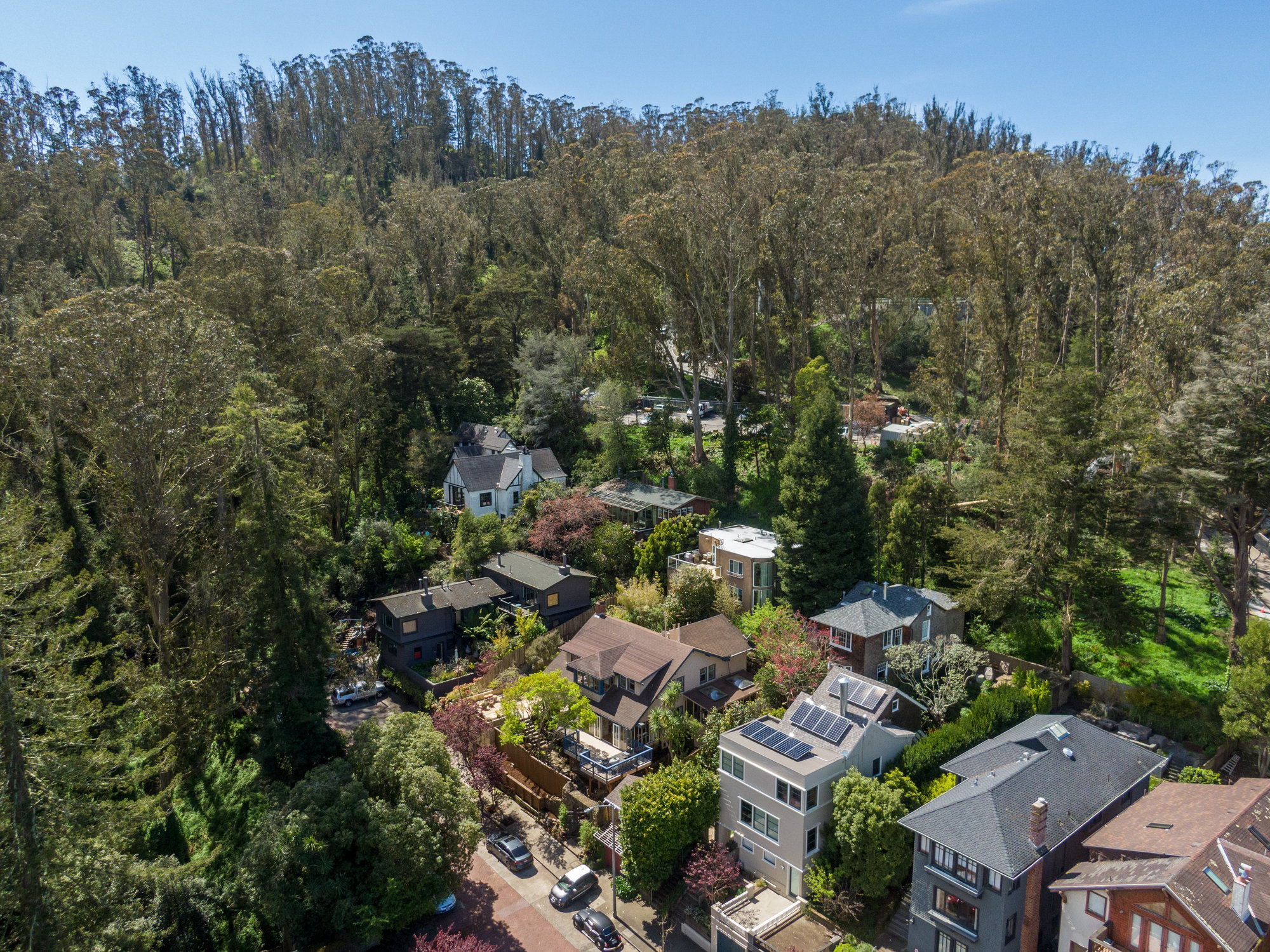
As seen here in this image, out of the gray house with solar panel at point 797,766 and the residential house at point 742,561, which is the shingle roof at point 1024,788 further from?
the residential house at point 742,561

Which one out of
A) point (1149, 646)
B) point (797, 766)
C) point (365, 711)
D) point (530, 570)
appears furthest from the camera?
point (530, 570)

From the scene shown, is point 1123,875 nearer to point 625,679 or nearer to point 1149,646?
point 1149,646

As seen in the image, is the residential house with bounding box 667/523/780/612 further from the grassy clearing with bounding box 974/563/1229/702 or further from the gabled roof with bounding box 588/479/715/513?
Answer: the grassy clearing with bounding box 974/563/1229/702

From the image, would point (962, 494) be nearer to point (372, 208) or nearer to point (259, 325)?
point (259, 325)

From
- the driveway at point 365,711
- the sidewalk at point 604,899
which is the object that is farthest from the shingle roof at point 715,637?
the driveway at point 365,711

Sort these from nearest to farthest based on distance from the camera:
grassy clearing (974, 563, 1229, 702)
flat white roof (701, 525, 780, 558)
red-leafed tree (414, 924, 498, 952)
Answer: red-leafed tree (414, 924, 498, 952)
grassy clearing (974, 563, 1229, 702)
flat white roof (701, 525, 780, 558)

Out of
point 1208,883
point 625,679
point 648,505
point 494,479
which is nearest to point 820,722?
point 625,679

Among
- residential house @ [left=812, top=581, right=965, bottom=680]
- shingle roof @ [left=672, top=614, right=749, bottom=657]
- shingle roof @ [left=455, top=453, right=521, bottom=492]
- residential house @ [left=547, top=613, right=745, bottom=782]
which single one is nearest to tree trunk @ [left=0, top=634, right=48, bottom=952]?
residential house @ [left=547, top=613, right=745, bottom=782]
